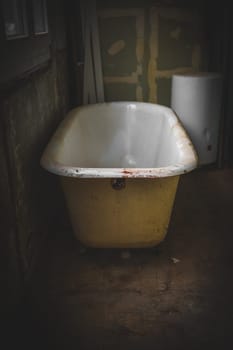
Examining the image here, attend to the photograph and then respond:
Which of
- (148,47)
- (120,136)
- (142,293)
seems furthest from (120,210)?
(148,47)

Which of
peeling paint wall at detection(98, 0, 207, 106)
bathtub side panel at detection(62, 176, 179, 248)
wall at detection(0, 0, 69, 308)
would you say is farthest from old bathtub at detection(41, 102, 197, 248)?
peeling paint wall at detection(98, 0, 207, 106)

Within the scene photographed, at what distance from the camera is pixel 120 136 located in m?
2.81

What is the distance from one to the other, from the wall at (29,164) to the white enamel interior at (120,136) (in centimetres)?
16

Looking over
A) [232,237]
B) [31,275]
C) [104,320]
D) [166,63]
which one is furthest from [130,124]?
[104,320]

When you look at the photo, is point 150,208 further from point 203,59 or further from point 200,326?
point 203,59

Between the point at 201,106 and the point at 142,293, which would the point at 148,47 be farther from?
the point at 142,293

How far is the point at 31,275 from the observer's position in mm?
1728

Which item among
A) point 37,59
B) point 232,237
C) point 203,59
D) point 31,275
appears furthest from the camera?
point 203,59

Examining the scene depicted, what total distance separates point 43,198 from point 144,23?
190cm

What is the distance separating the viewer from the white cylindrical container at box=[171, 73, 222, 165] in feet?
8.87

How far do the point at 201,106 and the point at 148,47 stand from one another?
78cm

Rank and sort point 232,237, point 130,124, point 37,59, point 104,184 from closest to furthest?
point 104,184 → point 37,59 → point 232,237 → point 130,124

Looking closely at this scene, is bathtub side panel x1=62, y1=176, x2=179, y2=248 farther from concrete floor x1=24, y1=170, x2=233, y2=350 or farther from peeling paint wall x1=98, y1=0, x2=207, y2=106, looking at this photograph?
peeling paint wall x1=98, y1=0, x2=207, y2=106

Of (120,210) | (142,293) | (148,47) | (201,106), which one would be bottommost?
(142,293)
